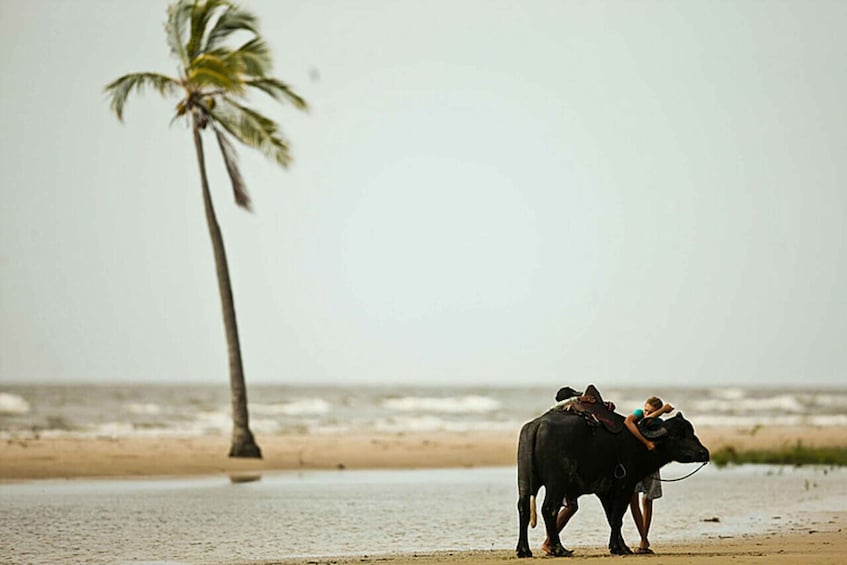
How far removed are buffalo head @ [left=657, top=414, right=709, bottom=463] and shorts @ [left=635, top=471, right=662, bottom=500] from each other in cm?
51

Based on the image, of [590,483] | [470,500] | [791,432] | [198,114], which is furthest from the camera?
[791,432]

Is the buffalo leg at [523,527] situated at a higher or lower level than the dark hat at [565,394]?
lower

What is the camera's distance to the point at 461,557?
1407 cm

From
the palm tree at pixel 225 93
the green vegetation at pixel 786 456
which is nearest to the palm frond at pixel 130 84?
the palm tree at pixel 225 93

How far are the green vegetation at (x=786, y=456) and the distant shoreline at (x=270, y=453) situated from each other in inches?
67.7

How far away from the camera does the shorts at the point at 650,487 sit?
1462 cm

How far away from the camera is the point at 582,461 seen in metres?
13.6

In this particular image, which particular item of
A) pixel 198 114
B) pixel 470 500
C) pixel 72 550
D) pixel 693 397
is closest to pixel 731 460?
pixel 470 500

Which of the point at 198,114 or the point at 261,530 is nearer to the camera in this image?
the point at 261,530

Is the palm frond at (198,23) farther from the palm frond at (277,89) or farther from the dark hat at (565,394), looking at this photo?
the dark hat at (565,394)

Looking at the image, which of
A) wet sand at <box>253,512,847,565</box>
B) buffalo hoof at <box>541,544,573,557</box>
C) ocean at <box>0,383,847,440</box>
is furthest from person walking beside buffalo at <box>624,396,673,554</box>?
ocean at <box>0,383,847,440</box>

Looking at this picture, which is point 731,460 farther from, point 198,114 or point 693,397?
point 693,397

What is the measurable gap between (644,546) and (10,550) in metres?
7.07

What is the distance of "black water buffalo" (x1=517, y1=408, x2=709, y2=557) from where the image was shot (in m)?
13.6
